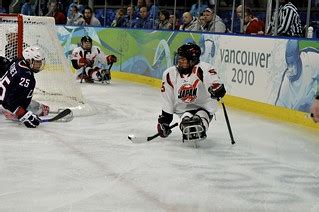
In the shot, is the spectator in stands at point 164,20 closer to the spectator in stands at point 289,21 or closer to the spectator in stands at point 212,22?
the spectator in stands at point 212,22

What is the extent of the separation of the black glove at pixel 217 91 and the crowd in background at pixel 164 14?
2.16m

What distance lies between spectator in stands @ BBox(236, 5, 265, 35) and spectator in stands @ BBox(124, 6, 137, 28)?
9.05 feet

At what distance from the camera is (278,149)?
4082 mm

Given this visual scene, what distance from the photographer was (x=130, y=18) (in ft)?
30.5

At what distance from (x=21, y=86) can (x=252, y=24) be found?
297 centimetres

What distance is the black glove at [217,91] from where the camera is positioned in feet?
12.7

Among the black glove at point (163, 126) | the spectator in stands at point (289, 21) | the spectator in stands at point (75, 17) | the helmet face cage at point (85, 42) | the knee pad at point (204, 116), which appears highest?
the spectator in stands at point (289, 21)

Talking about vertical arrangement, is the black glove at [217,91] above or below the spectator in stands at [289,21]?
below

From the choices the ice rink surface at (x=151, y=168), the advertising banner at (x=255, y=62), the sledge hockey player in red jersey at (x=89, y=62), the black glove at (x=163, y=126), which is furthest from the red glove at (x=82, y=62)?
the black glove at (x=163, y=126)

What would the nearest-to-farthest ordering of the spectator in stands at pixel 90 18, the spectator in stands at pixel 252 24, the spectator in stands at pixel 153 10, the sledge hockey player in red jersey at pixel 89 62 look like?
the spectator in stands at pixel 252 24 → the sledge hockey player in red jersey at pixel 89 62 → the spectator in stands at pixel 153 10 → the spectator in stands at pixel 90 18

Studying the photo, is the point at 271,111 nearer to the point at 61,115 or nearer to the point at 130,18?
the point at 61,115

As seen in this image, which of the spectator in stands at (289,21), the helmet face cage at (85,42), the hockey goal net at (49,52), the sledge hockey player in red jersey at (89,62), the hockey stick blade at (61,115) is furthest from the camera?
the sledge hockey player in red jersey at (89,62)

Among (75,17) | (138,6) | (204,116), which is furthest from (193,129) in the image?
(75,17)

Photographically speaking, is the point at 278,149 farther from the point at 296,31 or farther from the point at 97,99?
the point at 97,99
